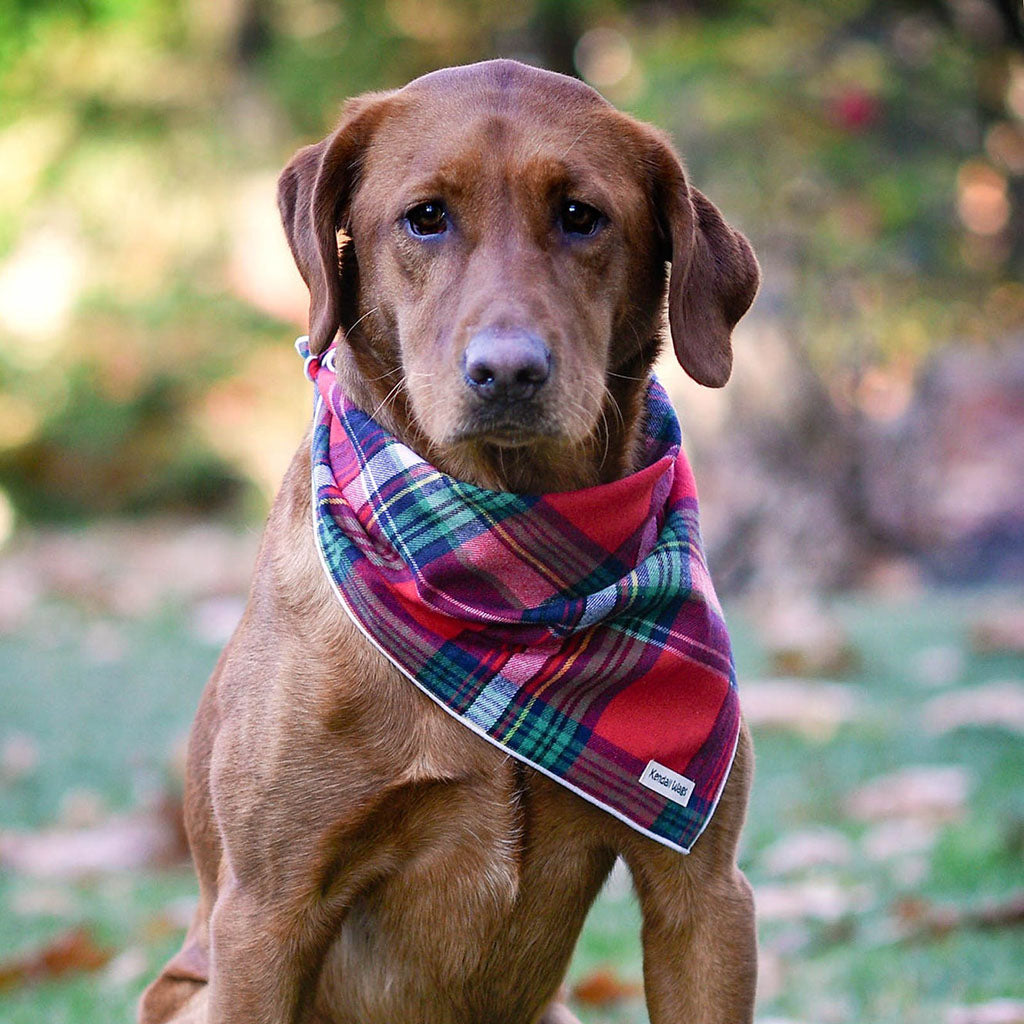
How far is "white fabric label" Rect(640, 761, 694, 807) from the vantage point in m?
2.62

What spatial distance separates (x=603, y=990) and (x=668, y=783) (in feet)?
5.00

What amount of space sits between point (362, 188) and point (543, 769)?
1.10 metres

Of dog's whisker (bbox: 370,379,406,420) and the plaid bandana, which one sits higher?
dog's whisker (bbox: 370,379,406,420)

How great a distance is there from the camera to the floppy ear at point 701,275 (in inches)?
109

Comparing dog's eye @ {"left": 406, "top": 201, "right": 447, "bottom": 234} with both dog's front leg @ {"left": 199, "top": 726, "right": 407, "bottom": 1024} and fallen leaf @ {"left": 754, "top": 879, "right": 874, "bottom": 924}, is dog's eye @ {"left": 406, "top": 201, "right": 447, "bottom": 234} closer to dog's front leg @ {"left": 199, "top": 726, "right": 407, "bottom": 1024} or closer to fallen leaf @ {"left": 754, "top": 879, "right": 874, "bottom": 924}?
dog's front leg @ {"left": 199, "top": 726, "right": 407, "bottom": 1024}

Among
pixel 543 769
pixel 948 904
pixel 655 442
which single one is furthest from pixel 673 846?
pixel 948 904

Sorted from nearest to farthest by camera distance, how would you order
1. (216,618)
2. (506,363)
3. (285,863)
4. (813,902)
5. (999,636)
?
(506,363)
(285,863)
(813,902)
(999,636)
(216,618)

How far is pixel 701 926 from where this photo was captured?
2.68m

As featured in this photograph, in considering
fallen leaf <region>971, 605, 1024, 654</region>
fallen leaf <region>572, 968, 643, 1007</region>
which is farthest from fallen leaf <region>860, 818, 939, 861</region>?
fallen leaf <region>971, 605, 1024, 654</region>

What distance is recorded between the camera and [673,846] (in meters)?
2.64

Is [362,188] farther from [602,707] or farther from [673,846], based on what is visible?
[673,846]

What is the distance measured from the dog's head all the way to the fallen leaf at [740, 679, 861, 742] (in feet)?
10.9

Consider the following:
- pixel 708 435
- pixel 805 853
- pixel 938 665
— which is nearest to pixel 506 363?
pixel 805 853

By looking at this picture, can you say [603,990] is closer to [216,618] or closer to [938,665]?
[938,665]
